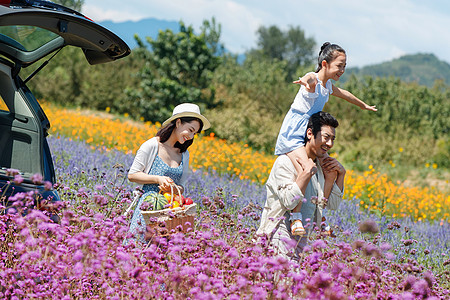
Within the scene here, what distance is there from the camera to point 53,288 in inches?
95.7

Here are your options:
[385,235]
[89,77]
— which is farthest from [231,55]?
[385,235]

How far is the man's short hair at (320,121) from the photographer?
3555 millimetres

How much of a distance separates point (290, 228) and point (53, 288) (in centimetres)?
172

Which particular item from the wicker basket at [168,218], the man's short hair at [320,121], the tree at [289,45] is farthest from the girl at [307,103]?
the tree at [289,45]

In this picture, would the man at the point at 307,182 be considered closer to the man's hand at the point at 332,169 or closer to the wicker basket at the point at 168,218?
the man's hand at the point at 332,169

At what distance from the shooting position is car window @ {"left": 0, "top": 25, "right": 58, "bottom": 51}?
10.8 ft

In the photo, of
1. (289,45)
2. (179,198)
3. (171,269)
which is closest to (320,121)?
(179,198)

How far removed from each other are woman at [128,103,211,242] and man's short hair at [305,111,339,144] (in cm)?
85

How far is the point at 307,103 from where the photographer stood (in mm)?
3857

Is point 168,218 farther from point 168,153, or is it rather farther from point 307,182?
point 307,182

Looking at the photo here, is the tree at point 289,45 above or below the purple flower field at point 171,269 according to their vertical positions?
above

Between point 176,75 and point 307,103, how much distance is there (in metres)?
15.1

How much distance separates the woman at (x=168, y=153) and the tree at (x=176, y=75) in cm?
1387

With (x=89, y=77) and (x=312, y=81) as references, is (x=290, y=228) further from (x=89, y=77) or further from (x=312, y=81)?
(x=89, y=77)
